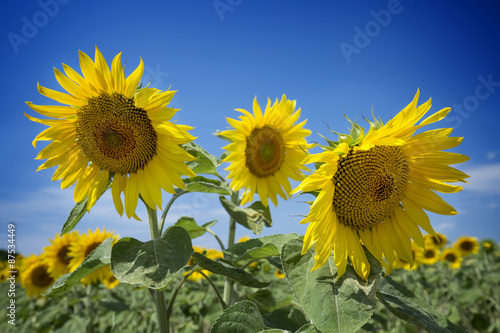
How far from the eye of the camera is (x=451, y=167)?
2059 millimetres

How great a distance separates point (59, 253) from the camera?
5.46 meters

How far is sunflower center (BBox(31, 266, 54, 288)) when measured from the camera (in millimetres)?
6246

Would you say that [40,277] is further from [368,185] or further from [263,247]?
[368,185]

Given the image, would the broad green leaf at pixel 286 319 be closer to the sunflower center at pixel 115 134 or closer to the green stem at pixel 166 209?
the green stem at pixel 166 209

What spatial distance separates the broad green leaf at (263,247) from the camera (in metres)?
2.11

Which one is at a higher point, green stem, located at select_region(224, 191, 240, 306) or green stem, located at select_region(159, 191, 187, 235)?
green stem, located at select_region(159, 191, 187, 235)

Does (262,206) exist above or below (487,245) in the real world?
above

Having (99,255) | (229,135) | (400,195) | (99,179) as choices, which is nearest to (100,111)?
(99,179)

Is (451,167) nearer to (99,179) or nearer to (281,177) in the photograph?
(281,177)

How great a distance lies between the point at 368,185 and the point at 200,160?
1157mm

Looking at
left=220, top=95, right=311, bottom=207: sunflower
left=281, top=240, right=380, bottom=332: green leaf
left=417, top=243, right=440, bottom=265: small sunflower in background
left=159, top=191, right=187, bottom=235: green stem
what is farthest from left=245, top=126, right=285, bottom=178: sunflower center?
left=417, top=243, right=440, bottom=265: small sunflower in background

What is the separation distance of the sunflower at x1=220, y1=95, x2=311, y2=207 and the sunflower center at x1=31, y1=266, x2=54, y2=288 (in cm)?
458

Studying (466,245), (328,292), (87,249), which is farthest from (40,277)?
(466,245)

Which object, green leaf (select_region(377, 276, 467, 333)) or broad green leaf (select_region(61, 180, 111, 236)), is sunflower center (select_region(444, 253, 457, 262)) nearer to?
green leaf (select_region(377, 276, 467, 333))
